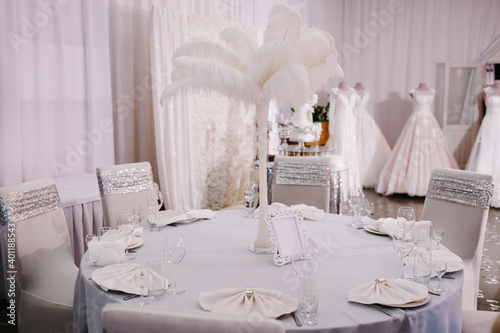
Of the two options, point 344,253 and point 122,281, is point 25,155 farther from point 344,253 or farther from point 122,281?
point 344,253

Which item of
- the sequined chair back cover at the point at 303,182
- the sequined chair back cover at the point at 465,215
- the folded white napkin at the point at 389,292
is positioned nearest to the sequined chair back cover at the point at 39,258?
the folded white napkin at the point at 389,292

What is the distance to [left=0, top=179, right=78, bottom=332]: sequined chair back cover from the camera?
1.94 meters

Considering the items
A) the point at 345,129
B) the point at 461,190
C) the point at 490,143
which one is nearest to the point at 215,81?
the point at 461,190

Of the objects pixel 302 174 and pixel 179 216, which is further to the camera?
pixel 302 174

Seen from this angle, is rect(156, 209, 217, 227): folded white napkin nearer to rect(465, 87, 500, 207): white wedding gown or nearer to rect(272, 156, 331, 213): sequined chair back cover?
rect(272, 156, 331, 213): sequined chair back cover

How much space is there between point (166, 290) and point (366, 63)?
658 centimetres

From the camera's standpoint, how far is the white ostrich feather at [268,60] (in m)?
1.73

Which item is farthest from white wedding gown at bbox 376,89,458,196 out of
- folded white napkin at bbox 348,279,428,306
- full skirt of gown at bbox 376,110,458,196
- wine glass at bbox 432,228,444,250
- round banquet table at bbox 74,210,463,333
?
folded white napkin at bbox 348,279,428,306

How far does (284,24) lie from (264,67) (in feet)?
0.68

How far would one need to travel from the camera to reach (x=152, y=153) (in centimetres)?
442

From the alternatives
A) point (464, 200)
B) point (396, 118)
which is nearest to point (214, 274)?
point (464, 200)

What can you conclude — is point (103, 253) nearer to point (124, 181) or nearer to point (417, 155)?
point (124, 181)

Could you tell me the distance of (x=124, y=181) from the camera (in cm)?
269

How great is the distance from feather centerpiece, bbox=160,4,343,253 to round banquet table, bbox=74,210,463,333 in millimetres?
222
